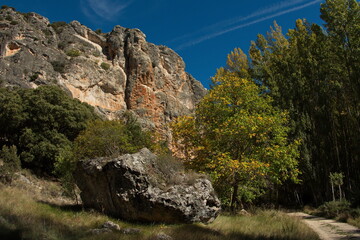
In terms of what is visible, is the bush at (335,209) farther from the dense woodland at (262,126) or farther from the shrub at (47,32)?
the shrub at (47,32)

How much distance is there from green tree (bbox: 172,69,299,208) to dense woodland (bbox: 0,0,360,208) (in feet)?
0.18

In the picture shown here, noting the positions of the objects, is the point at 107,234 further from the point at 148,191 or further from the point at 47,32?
the point at 47,32

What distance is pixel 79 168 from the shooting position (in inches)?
443

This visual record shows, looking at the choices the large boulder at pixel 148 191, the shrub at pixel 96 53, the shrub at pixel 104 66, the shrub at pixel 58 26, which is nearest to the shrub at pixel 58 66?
the shrub at pixel 104 66

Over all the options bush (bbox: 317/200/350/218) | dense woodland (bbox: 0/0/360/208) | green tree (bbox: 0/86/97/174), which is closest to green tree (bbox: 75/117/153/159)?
dense woodland (bbox: 0/0/360/208)

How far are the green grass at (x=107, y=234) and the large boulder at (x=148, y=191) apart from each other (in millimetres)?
381

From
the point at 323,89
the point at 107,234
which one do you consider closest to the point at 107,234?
the point at 107,234

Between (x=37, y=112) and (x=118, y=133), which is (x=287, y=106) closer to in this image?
(x=118, y=133)

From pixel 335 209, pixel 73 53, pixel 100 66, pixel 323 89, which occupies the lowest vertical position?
pixel 335 209

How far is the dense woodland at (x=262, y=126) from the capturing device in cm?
1335

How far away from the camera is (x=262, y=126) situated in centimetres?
1341

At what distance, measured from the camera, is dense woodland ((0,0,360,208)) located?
1335cm

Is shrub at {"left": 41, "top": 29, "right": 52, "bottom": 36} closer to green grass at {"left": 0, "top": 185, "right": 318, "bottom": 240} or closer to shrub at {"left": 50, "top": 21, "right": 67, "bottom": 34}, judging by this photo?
shrub at {"left": 50, "top": 21, "right": 67, "bottom": 34}

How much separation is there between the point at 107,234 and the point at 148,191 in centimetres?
230
